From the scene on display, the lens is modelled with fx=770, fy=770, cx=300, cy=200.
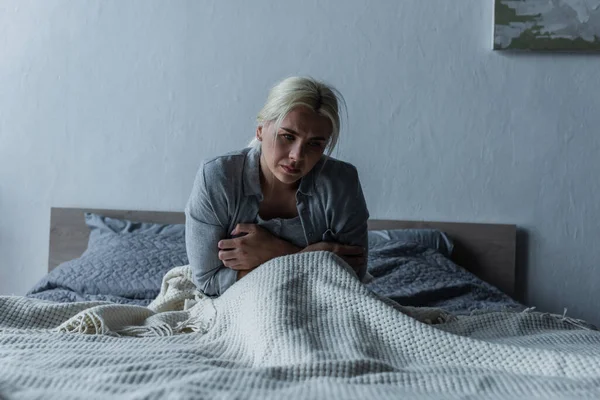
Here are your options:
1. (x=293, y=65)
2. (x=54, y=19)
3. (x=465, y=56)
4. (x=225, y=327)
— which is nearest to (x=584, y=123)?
(x=465, y=56)

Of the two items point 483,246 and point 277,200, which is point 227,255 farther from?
point 483,246

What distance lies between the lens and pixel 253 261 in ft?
5.72

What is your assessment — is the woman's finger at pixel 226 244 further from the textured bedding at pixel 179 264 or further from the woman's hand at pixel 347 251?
the textured bedding at pixel 179 264

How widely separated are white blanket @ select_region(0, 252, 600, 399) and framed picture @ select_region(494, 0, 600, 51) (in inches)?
47.7

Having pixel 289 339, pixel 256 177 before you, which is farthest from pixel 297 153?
pixel 289 339

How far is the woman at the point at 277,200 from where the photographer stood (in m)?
1.71

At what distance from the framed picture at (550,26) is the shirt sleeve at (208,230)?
134cm

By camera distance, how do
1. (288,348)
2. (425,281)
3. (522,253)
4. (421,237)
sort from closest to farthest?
1. (288,348)
2. (425,281)
3. (421,237)
4. (522,253)

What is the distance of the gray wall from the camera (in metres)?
2.69

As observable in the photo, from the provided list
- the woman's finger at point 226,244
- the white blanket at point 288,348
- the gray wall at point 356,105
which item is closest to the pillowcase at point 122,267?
the gray wall at point 356,105

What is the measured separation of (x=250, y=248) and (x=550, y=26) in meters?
1.51

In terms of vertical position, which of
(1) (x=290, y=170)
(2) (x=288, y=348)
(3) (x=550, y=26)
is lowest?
(2) (x=288, y=348)

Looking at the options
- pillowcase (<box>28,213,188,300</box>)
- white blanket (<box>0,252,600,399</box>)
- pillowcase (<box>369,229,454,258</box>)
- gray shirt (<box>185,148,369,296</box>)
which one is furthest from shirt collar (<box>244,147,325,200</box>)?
pillowcase (<box>369,229,454,258</box>)

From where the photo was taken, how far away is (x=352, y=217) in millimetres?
1839
